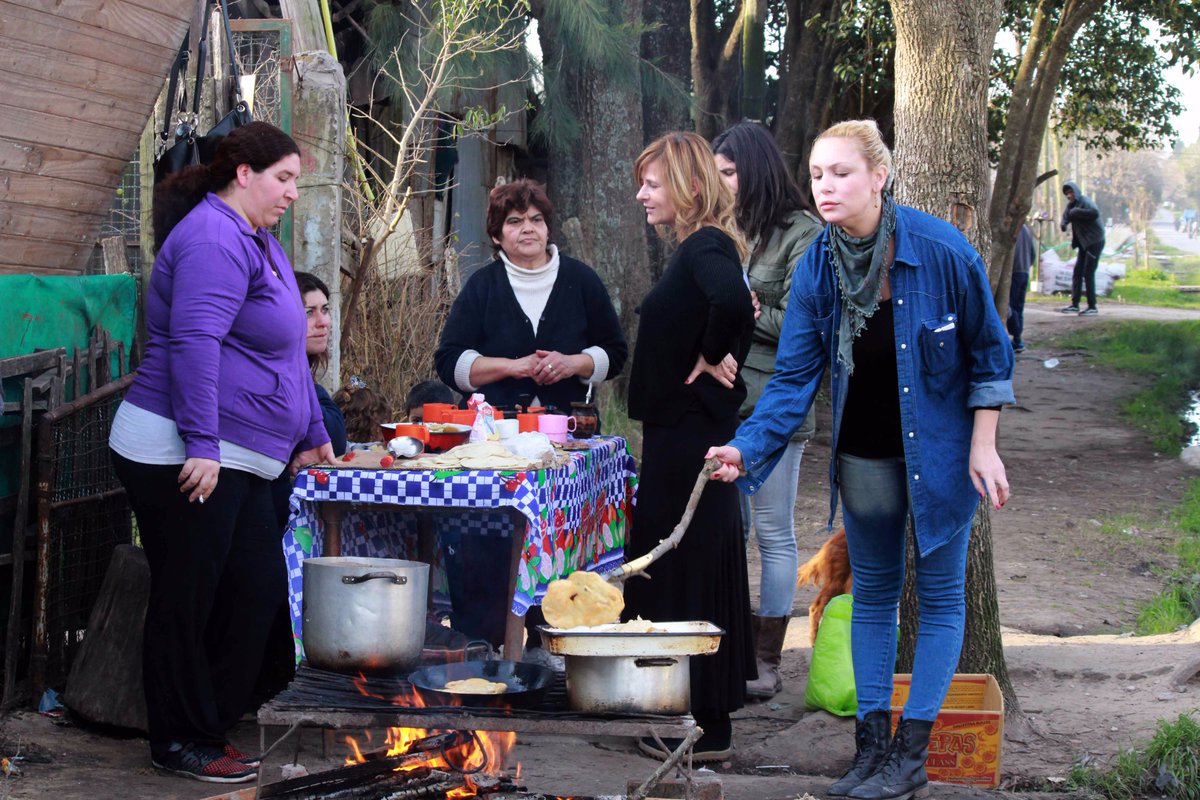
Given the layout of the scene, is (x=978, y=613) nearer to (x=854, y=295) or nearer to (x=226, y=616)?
(x=854, y=295)

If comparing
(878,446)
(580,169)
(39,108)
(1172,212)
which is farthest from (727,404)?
(1172,212)

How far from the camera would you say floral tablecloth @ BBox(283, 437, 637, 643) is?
438 centimetres

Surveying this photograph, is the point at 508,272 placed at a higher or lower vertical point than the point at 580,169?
lower

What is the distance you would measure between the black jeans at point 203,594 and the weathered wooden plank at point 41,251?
55.7 inches

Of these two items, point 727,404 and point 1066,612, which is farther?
point 1066,612

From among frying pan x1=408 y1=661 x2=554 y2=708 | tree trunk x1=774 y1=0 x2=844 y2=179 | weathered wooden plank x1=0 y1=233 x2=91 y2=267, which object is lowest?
frying pan x1=408 y1=661 x2=554 y2=708

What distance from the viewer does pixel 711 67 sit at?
14.7m

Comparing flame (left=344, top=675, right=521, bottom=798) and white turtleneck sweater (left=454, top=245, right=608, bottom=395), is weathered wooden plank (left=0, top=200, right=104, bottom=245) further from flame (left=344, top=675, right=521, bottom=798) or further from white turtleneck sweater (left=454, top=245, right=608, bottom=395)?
flame (left=344, top=675, right=521, bottom=798)

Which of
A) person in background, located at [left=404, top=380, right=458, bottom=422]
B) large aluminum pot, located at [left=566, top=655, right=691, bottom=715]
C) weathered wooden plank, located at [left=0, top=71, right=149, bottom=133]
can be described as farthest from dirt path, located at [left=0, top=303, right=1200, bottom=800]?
weathered wooden plank, located at [left=0, top=71, right=149, bottom=133]

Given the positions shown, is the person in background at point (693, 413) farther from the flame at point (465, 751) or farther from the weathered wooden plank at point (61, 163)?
the weathered wooden plank at point (61, 163)

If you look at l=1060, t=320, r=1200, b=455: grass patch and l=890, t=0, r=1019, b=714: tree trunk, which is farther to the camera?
l=1060, t=320, r=1200, b=455: grass patch

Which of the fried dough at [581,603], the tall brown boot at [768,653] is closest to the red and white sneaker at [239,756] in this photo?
the fried dough at [581,603]

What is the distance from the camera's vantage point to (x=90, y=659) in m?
4.76

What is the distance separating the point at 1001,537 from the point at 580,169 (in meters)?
5.06
